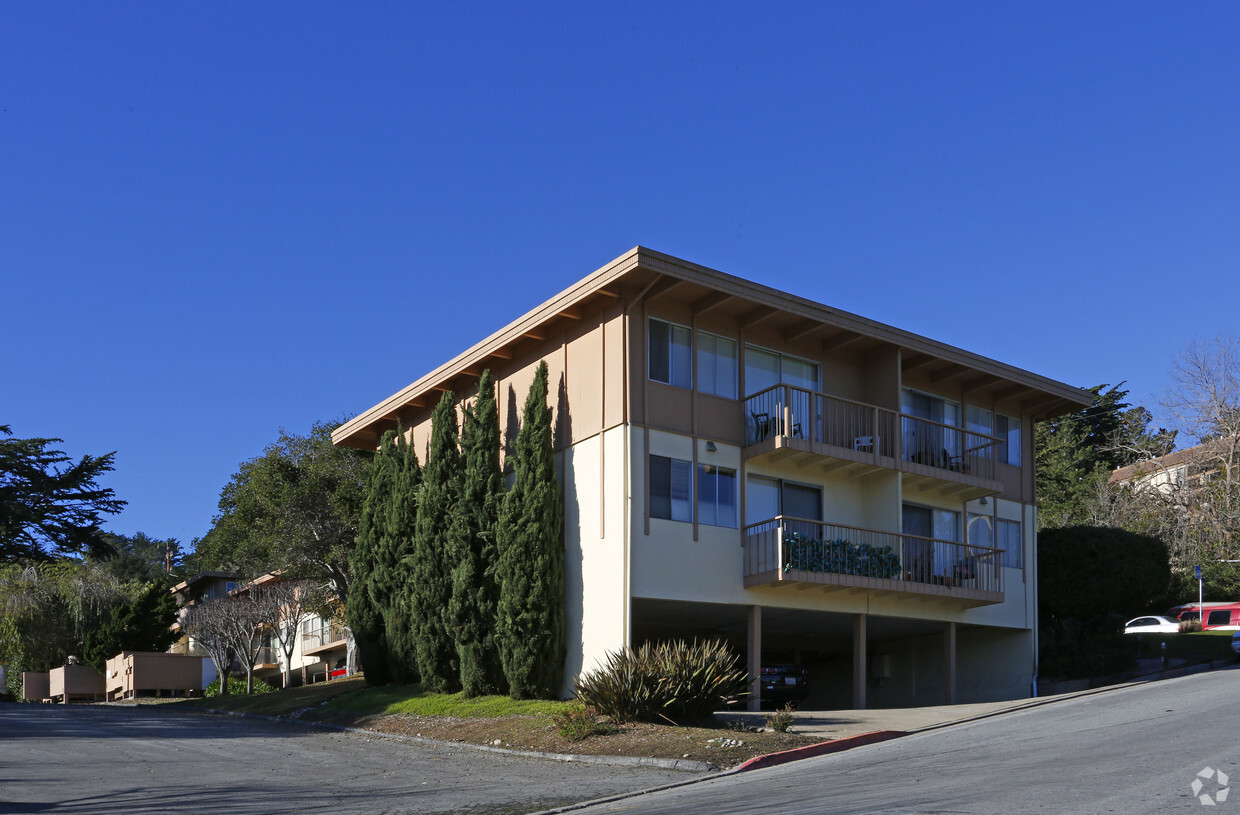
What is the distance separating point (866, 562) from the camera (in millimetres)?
24203

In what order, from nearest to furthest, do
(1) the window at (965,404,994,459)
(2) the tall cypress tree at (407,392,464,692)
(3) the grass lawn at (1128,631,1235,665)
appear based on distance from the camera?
(2) the tall cypress tree at (407,392,464,692) < (1) the window at (965,404,994,459) < (3) the grass lawn at (1128,631,1235,665)

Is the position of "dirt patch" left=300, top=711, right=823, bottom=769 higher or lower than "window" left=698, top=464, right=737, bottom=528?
lower

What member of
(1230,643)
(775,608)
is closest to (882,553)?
(775,608)

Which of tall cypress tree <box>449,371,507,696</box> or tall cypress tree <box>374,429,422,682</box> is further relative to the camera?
tall cypress tree <box>374,429,422,682</box>

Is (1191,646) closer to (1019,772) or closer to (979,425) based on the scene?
(979,425)

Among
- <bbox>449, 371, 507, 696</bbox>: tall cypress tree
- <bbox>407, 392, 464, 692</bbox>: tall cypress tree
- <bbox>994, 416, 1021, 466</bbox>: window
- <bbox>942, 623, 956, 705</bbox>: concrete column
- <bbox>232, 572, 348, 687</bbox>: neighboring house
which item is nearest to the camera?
<bbox>449, 371, 507, 696</bbox>: tall cypress tree

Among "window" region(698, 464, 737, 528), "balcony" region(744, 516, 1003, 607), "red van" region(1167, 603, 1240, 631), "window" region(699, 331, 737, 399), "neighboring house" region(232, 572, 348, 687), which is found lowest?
"neighboring house" region(232, 572, 348, 687)

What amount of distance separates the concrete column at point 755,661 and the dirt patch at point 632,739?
11.4 ft

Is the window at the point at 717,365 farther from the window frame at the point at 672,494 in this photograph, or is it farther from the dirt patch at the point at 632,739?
the dirt patch at the point at 632,739

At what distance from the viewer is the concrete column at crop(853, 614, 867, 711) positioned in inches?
955

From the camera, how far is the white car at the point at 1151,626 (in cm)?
3803

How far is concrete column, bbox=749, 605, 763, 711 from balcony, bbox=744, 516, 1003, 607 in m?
0.70
